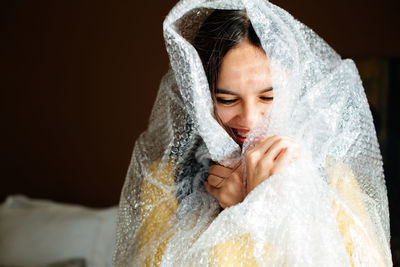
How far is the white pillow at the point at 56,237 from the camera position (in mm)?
1364

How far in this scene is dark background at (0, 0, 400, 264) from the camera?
1.55m

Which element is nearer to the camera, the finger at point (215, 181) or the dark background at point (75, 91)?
the finger at point (215, 181)

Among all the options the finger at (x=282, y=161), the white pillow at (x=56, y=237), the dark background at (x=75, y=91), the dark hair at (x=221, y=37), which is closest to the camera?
the finger at (x=282, y=161)

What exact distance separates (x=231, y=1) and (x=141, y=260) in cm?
43

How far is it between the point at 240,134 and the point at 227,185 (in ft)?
0.29

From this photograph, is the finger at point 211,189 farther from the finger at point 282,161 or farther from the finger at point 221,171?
the finger at point 282,161

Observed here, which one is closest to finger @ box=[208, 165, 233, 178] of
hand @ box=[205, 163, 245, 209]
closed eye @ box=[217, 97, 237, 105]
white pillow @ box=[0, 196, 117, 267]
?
hand @ box=[205, 163, 245, 209]

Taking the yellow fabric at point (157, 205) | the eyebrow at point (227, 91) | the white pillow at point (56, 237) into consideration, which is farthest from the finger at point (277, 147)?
the white pillow at point (56, 237)

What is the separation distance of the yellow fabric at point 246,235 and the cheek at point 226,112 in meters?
0.14

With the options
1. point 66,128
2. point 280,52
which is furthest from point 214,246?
point 66,128

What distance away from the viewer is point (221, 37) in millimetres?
606

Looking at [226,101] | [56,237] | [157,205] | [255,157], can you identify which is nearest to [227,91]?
[226,101]

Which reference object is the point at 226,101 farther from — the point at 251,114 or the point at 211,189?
the point at 211,189

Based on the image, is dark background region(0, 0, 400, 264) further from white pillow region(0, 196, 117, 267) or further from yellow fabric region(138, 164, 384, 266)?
yellow fabric region(138, 164, 384, 266)
